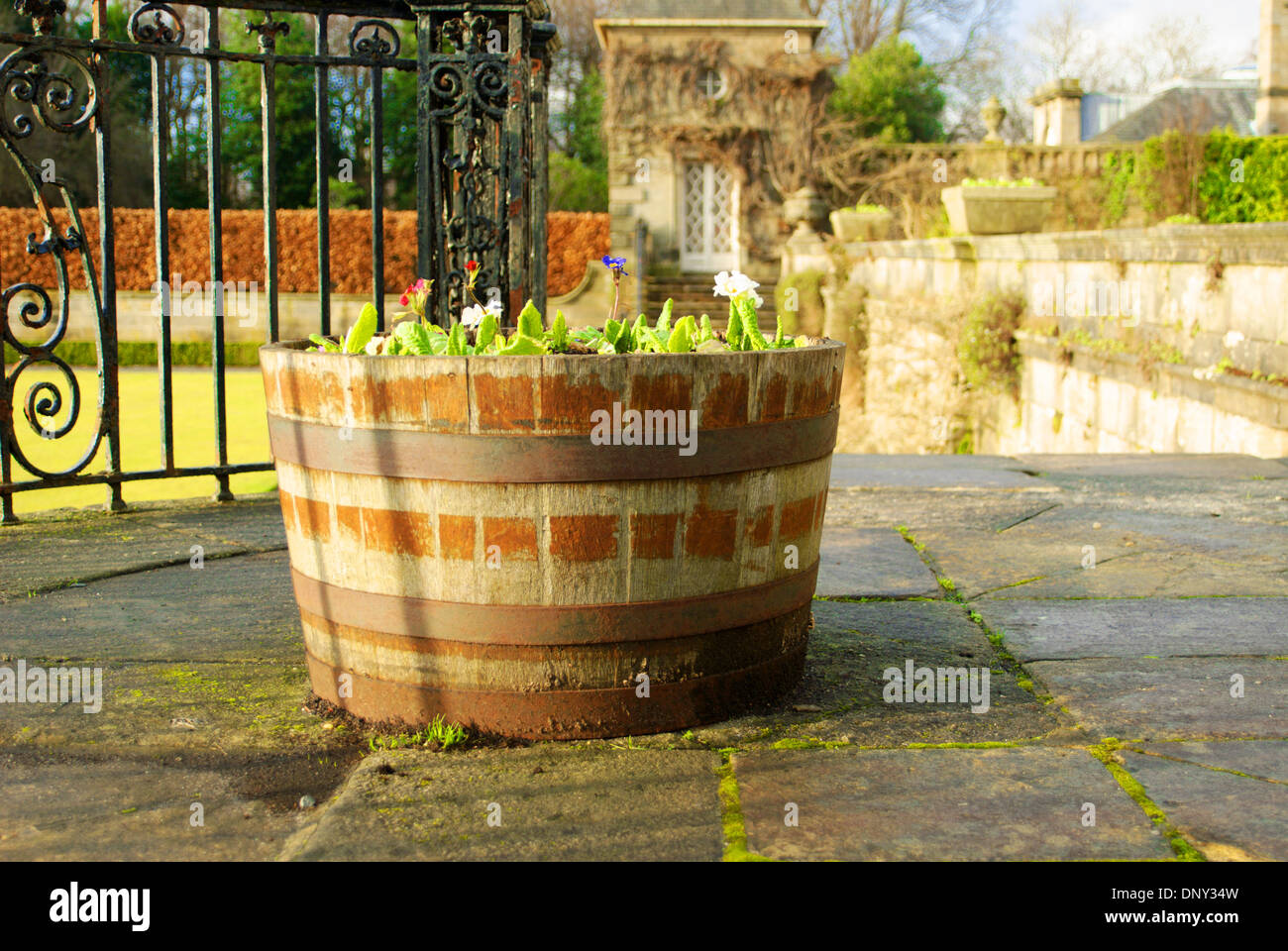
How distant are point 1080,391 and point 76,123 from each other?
7389mm

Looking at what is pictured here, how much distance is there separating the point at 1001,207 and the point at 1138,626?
29.0 feet

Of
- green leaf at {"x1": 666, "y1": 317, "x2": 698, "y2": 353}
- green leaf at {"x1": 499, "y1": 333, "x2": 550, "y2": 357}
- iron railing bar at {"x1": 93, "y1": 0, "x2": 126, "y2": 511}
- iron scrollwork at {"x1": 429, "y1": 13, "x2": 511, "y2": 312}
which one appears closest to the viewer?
green leaf at {"x1": 499, "y1": 333, "x2": 550, "y2": 357}

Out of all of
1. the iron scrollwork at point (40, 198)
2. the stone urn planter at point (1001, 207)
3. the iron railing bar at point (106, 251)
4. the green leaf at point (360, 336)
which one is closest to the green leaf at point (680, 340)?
the green leaf at point (360, 336)

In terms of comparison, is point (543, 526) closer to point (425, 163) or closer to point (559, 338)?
point (559, 338)

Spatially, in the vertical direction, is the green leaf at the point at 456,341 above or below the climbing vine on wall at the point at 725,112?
below

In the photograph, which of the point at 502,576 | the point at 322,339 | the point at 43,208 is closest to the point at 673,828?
the point at 502,576

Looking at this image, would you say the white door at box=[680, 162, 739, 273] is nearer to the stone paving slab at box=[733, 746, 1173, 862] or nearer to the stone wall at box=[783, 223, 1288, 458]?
the stone wall at box=[783, 223, 1288, 458]

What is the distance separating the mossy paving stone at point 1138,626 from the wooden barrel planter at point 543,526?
1055mm

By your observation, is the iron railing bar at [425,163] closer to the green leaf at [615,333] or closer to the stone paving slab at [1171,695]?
the green leaf at [615,333]

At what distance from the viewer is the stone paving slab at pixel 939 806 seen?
2105 millimetres

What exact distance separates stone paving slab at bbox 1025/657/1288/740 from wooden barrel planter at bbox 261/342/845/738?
2.71ft

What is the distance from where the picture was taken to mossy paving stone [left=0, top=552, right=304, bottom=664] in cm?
324

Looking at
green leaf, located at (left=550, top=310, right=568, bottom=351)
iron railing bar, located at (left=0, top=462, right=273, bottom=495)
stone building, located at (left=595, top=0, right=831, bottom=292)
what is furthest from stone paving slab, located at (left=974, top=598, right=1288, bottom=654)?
stone building, located at (left=595, top=0, right=831, bottom=292)

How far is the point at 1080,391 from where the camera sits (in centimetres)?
934
